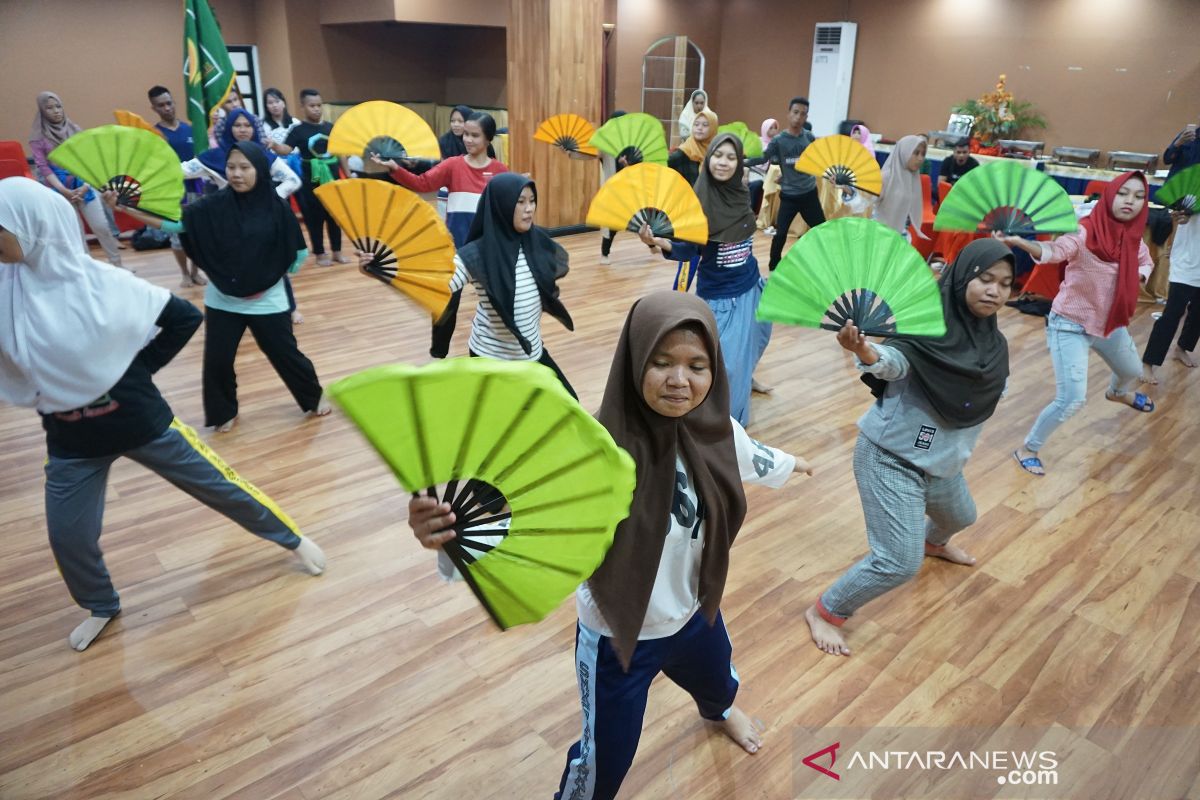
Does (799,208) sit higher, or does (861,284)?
(861,284)

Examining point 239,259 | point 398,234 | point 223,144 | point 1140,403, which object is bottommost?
point 1140,403

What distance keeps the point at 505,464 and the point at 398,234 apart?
7.29ft

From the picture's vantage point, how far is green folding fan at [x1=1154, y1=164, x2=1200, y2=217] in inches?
185

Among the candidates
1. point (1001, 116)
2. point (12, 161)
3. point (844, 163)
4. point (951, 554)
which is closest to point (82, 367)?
point (951, 554)

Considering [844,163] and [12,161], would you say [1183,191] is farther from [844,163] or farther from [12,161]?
[12,161]

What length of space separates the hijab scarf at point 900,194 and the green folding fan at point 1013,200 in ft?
7.50

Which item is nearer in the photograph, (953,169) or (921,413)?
(921,413)

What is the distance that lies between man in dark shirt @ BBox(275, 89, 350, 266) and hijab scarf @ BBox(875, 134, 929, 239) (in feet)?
15.6

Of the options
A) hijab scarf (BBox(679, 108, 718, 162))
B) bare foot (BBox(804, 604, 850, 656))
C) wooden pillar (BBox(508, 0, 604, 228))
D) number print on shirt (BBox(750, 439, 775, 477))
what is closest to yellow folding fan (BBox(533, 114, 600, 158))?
wooden pillar (BBox(508, 0, 604, 228))

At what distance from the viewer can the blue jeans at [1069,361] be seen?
3887 mm

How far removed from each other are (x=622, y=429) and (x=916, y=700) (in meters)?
1.70

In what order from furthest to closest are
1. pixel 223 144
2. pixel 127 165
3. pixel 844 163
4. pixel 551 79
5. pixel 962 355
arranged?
pixel 551 79
pixel 844 163
pixel 223 144
pixel 127 165
pixel 962 355

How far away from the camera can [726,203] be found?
3.91 meters

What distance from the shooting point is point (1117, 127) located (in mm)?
9930
